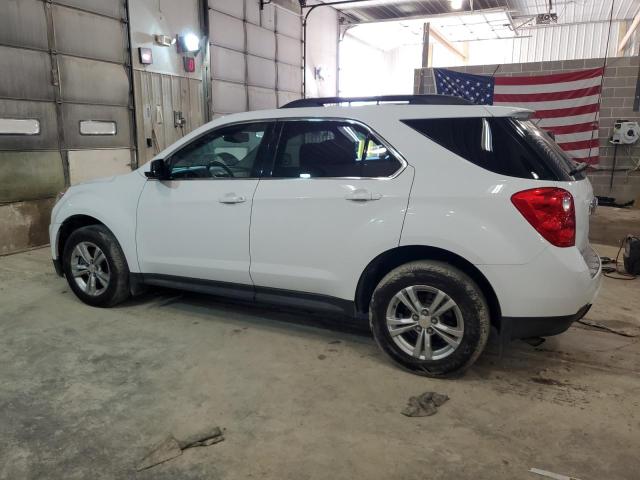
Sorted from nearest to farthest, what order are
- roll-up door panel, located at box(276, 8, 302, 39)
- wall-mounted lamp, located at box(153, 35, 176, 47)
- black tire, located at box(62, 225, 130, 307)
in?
black tire, located at box(62, 225, 130, 307) < wall-mounted lamp, located at box(153, 35, 176, 47) < roll-up door panel, located at box(276, 8, 302, 39)

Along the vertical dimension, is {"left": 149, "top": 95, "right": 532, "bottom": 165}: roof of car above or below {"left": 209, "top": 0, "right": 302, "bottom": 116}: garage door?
below

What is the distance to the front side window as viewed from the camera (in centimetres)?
361

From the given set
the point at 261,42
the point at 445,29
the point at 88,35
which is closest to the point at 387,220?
the point at 88,35

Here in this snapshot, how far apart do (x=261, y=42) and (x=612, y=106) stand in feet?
25.1

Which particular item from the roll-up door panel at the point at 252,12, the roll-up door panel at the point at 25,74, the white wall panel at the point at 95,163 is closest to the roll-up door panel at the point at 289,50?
the roll-up door panel at the point at 252,12

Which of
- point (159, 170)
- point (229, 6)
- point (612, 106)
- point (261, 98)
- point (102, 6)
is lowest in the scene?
point (159, 170)

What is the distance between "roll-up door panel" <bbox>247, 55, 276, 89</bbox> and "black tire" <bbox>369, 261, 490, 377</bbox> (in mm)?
9849

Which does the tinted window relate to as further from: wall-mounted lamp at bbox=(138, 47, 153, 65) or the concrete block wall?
the concrete block wall

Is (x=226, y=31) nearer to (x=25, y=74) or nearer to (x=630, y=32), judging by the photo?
(x=25, y=74)

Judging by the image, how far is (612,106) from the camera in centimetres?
855

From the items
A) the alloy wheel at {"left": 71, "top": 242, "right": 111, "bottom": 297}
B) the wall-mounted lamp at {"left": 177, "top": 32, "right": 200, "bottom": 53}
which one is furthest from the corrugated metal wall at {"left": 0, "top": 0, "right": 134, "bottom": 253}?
the alloy wheel at {"left": 71, "top": 242, "right": 111, "bottom": 297}

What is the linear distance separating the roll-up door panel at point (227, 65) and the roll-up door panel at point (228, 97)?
0.15 m

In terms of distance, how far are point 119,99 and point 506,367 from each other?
736 centimetres

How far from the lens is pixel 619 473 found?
2197 mm
